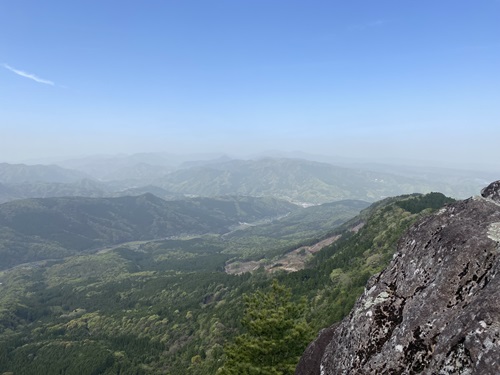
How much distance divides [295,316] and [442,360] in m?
38.6

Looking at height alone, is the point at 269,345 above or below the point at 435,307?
below

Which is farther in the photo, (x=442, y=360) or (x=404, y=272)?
(x=404, y=272)

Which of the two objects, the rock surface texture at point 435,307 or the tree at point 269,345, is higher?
the rock surface texture at point 435,307

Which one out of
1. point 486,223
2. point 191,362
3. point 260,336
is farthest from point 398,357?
point 191,362

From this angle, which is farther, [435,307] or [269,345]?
[269,345]

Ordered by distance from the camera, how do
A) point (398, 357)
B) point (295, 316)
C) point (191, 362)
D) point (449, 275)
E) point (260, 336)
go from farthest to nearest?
point (191, 362)
point (295, 316)
point (260, 336)
point (449, 275)
point (398, 357)

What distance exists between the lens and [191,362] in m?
192

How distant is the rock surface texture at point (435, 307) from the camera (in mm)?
12328

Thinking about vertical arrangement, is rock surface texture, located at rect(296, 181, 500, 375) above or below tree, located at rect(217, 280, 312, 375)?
above

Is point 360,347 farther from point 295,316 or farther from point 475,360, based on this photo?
point 295,316

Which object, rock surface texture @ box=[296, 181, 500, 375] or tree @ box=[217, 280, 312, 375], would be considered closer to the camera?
rock surface texture @ box=[296, 181, 500, 375]

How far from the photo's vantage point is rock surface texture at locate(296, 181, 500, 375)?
40.4ft

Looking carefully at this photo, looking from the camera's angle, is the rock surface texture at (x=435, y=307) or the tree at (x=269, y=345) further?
the tree at (x=269, y=345)

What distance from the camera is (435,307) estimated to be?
15.1 metres
